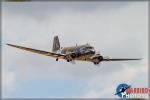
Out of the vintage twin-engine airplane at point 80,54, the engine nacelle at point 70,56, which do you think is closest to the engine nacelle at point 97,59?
the vintage twin-engine airplane at point 80,54

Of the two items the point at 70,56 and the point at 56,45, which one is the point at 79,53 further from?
the point at 56,45

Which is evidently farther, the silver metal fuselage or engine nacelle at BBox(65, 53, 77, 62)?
the silver metal fuselage

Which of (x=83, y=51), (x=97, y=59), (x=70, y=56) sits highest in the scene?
(x=83, y=51)

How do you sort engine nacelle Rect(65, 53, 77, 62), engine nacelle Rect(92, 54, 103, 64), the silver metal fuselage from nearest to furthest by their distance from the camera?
1. engine nacelle Rect(65, 53, 77, 62)
2. engine nacelle Rect(92, 54, 103, 64)
3. the silver metal fuselage

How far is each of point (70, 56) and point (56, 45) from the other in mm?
18159

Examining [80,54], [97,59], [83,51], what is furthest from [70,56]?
[97,59]

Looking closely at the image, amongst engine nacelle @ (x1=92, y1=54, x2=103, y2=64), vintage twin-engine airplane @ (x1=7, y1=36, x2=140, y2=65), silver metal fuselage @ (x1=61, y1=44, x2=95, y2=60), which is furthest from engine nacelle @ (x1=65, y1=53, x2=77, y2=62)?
engine nacelle @ (x1=92, y1=54, x2=103, y2=64)

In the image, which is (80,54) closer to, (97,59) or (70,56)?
(70,56)

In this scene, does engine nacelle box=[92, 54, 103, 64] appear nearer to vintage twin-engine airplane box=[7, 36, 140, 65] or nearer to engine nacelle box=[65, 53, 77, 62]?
vintage twin-engine airplane box=[7, 36, 140, 65]

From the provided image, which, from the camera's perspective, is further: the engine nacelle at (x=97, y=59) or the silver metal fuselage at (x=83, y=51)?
the silver metal fuselage at (x=83, y=51)

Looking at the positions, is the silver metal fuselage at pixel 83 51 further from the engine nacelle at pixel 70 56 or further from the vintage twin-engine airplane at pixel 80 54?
the engine nacelle at pixel 70 56

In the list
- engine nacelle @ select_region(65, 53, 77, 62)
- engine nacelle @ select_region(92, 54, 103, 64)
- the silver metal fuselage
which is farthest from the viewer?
the silver metal fuselage

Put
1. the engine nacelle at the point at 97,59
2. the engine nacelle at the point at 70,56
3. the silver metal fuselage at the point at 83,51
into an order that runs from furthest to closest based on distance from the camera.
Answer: the silver metal fuselage at the point at 83,51, the engine nacelle at the point at 97,59, the engine nacelle at the point at 70,56

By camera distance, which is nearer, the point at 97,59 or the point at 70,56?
the point at 70,56
